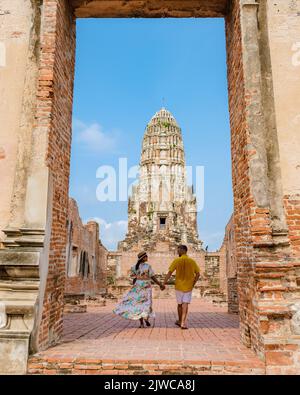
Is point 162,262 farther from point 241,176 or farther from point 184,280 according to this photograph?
point 241,176

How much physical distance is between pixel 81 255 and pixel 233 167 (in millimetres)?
17535

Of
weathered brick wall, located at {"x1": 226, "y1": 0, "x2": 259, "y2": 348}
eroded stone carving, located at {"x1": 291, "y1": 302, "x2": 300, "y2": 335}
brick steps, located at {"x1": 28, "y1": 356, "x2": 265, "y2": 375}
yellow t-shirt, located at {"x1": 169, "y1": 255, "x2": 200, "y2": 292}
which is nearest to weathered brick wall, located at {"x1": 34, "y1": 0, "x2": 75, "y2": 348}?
brick steps, located at {"x1": 28, "y1": 356, "x2": 265, "y2": 375}

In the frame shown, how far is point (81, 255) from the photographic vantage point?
22.7 meters

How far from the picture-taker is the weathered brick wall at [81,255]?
65.5 feet

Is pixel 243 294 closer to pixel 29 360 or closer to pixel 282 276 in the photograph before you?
pixel 282 276

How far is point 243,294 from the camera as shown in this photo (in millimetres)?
5738

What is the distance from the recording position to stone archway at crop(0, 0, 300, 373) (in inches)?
189

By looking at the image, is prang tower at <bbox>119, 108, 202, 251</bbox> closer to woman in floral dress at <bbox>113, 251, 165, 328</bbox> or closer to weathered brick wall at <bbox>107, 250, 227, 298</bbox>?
weathered brick wall at <bbox>107, 250, 227, 298</bbox>

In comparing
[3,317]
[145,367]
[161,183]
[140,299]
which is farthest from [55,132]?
[161,183]

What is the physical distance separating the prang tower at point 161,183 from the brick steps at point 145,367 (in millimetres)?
50762

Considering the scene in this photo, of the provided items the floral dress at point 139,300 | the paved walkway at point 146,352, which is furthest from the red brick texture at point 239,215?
the floral dress at point 139,300

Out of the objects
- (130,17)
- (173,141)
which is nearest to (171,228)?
(173,141)

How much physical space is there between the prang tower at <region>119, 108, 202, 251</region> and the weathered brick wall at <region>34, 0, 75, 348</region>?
49123 millimetres
